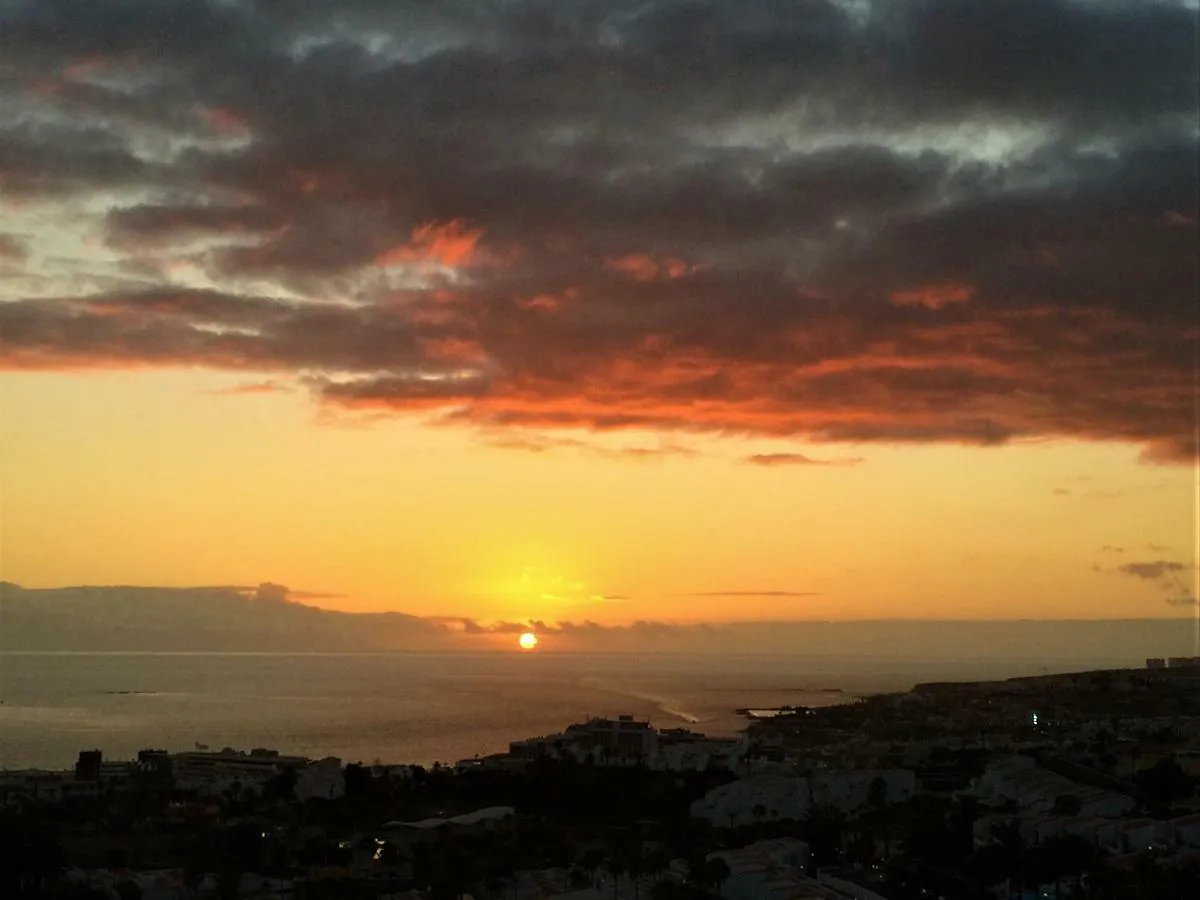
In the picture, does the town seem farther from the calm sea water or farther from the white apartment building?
the calm sea water

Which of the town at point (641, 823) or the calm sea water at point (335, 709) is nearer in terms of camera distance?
the town at point (641, 823)

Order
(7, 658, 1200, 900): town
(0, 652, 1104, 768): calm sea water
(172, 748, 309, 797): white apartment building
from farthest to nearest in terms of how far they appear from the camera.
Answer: (0, 652, 1104, 768): calm sea water
(172, 748, 309, 797): white apartment building
(7, 658, 1200, 900): town

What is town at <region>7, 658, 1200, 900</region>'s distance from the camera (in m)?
16.2

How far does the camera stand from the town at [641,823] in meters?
16.2

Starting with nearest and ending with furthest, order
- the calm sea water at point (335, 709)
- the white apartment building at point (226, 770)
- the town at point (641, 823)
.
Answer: the town at point (641, 823) → the white apartment building at point (226, 770) → the calm sea water at point (335, 709)

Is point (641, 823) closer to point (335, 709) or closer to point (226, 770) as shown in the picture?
point (226, 770)

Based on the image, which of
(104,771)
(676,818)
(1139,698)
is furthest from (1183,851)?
(1139,698)

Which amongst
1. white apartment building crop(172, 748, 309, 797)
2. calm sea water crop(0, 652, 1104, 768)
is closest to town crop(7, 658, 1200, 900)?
white apartment building crop(172, 748, 309, 797)

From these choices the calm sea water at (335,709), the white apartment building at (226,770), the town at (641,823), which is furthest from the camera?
the calm sea water at (335,709)

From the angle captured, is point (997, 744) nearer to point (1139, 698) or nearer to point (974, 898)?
point (1139, 698)

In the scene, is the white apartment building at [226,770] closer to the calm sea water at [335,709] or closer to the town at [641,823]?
the town at [641,823]

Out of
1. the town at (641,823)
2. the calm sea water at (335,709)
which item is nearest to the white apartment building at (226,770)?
the town at (641,823)

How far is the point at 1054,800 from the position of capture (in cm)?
2298

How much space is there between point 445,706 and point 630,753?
4594cm
